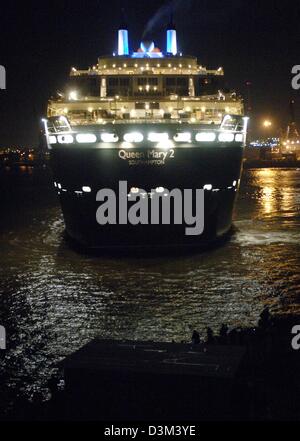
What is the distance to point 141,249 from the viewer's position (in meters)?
26.8

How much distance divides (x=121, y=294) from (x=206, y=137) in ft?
30.4

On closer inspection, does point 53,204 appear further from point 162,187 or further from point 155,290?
point 155,290

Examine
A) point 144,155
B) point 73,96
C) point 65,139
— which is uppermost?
point 73,96

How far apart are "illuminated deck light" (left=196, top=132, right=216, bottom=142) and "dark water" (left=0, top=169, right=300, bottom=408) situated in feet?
16.9

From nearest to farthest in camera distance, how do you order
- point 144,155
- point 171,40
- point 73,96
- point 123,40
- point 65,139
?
point 144,155, point 65,139, point 73,96, point 123,40, point 171,40

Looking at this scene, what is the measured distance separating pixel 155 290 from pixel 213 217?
754cm

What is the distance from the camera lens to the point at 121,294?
2062cm

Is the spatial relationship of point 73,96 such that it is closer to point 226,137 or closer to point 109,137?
point 109,137

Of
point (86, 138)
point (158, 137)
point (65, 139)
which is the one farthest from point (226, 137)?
point (65, 139)

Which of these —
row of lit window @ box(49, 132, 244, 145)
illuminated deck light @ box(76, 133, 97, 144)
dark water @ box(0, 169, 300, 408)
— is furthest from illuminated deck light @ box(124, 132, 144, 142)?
dark water @ box(0, 169, 300, 408)

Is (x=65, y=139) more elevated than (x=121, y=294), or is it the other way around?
(x=65, y=139)

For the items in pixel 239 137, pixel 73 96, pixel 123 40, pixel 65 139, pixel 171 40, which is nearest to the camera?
pixel 65 139

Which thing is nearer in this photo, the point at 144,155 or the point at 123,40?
the point at 144,155

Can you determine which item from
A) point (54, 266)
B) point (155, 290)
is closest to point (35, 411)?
point (155, 290)
